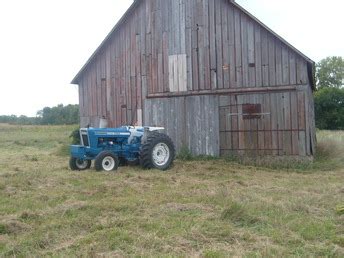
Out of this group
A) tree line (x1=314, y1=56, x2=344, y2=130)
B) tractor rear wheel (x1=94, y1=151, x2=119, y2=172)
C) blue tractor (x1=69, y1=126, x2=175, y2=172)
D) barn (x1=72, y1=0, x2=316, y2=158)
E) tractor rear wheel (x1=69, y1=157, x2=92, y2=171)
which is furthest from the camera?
tree line (x1=314, y1=56, x2=344, y2=130)

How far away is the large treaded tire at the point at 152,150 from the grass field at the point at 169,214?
3.12ft

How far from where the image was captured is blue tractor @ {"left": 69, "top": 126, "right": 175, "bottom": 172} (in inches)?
464

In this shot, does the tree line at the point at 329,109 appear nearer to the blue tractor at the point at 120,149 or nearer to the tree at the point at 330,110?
the tree at the point at 330,110

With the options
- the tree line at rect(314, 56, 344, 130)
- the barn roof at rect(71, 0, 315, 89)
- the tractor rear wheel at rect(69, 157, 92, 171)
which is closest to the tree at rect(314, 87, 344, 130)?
the tree line at rect(314, 56, 344, 130)

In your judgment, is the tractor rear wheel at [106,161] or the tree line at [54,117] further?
the tree line at [54,117]

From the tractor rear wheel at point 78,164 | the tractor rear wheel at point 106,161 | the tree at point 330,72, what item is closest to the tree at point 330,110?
the tree at point 330,72

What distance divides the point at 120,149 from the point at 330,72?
2484 inches

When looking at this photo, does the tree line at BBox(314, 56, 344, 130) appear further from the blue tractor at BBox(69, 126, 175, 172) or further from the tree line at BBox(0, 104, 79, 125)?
the blue tractor at BBox(69, 126, 175, 172)

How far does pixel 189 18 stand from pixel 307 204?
935 cm

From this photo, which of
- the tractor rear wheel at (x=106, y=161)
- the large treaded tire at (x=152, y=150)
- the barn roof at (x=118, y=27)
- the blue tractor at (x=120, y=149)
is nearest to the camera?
the tractor rear wheel at (x=106, y=161)

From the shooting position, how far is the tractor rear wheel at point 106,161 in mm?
11539

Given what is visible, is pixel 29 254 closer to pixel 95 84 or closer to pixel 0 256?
pixel 0 256

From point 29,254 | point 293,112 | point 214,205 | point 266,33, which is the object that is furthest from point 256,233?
point 266,33

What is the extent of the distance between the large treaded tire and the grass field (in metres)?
0.95
